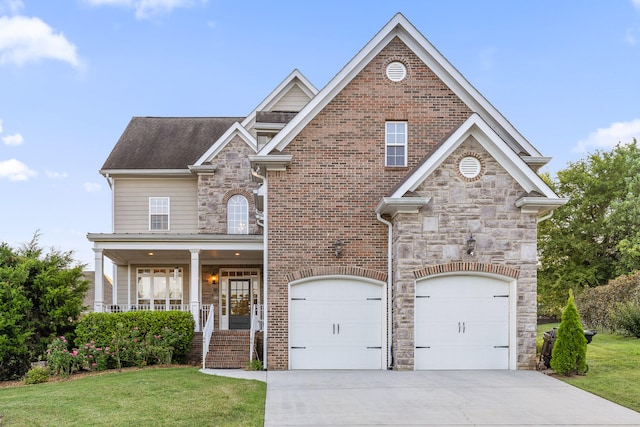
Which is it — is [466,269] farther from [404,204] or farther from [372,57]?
[372,57]

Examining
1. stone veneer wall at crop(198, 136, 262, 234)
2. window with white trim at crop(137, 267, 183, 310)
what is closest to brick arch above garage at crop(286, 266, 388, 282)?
stone veneer wall at crop(198, 136, 262, 234)

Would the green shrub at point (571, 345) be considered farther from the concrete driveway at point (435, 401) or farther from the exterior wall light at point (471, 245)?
the exterior wall light at point (471, 245)

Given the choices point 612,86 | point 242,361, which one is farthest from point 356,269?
point 612,86

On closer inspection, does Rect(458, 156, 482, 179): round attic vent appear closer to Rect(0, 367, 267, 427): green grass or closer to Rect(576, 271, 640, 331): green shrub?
Rect(0, 367, 267, 427): green grass

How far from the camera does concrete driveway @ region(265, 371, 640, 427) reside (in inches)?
312

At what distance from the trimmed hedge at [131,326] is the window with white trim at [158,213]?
6.12 metres

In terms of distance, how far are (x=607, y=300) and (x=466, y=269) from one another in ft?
39.8

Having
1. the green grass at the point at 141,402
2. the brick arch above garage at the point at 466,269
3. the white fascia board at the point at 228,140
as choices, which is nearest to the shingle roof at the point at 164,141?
the white fascia board at the point at 228,140

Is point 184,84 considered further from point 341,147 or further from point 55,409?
point 55,409

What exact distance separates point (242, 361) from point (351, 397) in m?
5.03

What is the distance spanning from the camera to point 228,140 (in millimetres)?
19781

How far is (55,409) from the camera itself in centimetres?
866

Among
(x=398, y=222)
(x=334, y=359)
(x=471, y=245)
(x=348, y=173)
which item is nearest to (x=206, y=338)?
(x=334, y=359)

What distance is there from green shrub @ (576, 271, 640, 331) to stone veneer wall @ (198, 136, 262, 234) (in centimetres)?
1377
